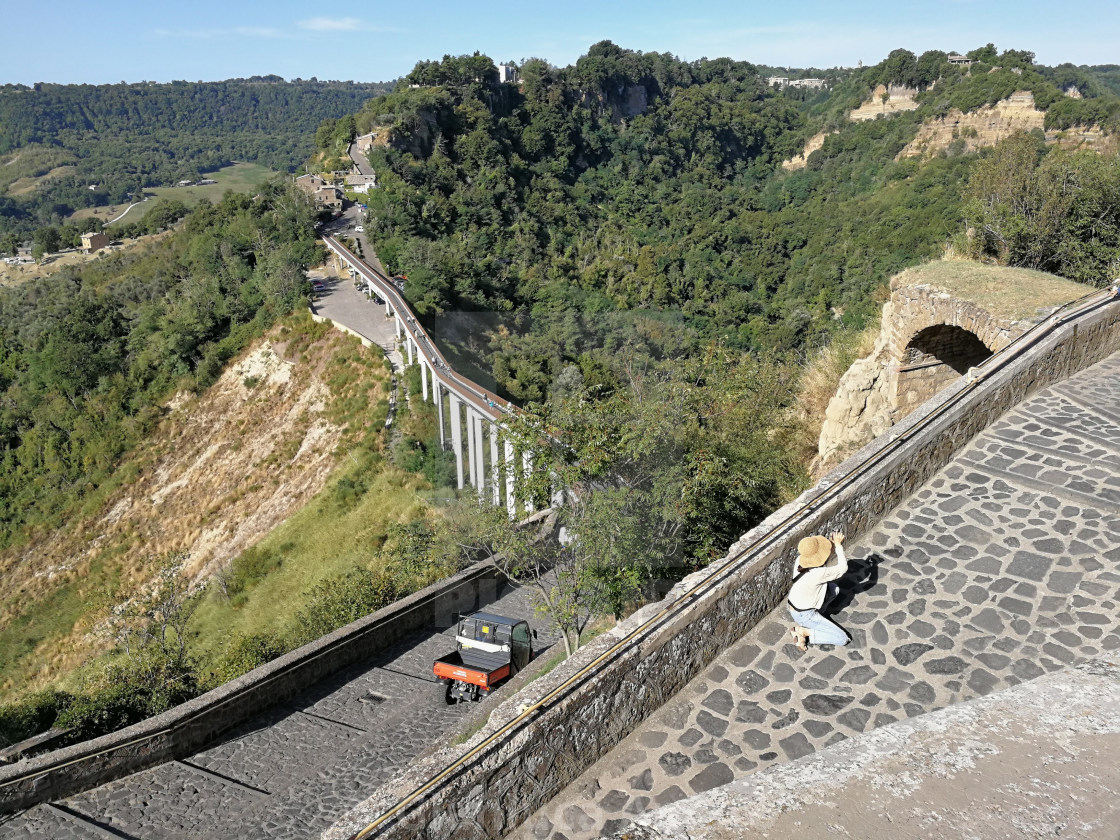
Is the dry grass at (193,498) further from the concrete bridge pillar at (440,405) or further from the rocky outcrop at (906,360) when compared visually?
the rocky outcrop at (906,360)

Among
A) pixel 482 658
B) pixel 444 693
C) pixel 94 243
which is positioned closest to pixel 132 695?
pixel 444 693

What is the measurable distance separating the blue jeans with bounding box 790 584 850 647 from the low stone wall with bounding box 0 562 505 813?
303 inches

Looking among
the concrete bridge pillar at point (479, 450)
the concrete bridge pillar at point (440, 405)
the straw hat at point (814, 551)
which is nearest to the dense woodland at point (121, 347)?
the concrete bridge pillar at point (440, 405)

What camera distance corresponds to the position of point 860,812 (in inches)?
113

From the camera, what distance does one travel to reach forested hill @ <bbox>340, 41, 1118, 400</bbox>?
122 ft

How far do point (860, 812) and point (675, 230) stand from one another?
60.4 meters

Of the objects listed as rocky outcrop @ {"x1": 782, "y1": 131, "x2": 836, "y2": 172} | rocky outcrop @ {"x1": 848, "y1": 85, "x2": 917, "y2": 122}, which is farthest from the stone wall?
rocky outcrop @ {"x1": 782, "y1": 131, "x2": 836, "y2": 172}

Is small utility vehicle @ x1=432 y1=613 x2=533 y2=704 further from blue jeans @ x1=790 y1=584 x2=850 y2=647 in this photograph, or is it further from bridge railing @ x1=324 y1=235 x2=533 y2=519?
blue jeans @ x1=790 y1=584 x2=850 y2=647

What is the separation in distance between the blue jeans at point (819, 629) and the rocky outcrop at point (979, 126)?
59.4 meters

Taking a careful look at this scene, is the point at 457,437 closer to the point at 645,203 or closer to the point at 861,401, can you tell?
the point at 861,401

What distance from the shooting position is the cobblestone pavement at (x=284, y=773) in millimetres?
7676

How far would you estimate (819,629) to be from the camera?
17.0 feet

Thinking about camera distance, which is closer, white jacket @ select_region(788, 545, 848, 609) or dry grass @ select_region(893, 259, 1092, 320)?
white jacket @ select_region(788, 545, 848, 609)

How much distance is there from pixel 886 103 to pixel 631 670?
8067 cm
